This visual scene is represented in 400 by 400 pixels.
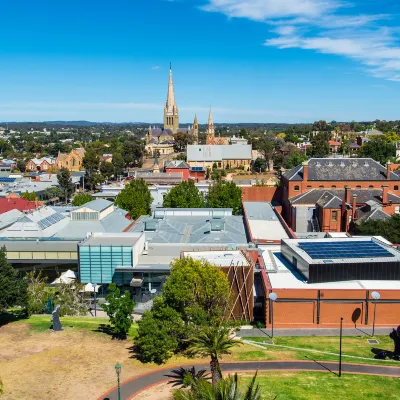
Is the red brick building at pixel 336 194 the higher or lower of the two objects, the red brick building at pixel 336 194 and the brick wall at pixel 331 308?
the higher

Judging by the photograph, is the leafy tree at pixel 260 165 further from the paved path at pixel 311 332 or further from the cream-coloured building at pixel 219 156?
the paved path at pixel 311 332

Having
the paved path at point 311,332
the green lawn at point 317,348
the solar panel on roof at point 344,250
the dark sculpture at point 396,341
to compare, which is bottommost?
the paved path at point 311,332

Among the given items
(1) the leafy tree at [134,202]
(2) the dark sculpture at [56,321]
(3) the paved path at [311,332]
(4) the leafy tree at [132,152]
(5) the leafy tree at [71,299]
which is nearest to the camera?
(3) the paved path at [311,332]

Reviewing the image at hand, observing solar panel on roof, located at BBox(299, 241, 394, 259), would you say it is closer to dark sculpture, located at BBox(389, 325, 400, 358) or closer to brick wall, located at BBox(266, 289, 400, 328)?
brick wall, located at BBox(266, 289, 400, 328)

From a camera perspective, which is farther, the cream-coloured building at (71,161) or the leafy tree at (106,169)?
the cream-coloured building at (71,161)

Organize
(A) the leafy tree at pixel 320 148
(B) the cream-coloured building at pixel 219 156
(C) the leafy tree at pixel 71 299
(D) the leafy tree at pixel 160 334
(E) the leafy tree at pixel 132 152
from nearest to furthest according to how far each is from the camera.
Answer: (D) the leafy tree at pixel 160 334 < (C) the leafy tree at pixel 71 299 < (B) the cream-coloured building at pixel 219 156 < (A) the leafy tree at pixel 320 148 < (E) the leafy tree at pixel 132 152

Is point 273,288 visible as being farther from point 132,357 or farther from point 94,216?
point 94,216

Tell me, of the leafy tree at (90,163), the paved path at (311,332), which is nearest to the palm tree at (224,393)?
the paved path at (311,332)
